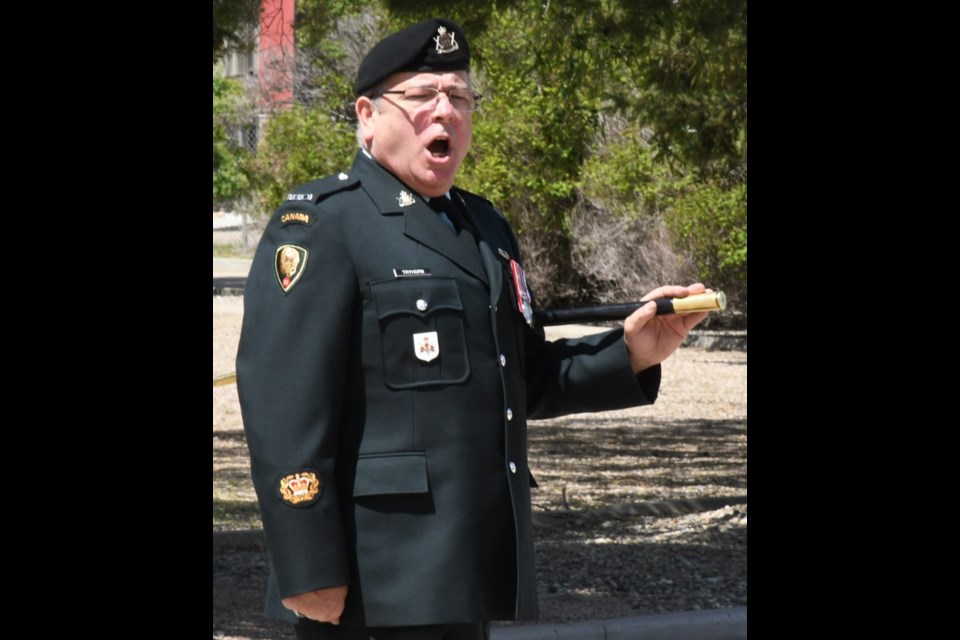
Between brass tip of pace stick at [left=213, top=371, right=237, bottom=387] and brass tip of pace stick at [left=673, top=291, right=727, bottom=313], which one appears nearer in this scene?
brass tip of pace stick at [left=673, top=291, right=727, bottom=313]

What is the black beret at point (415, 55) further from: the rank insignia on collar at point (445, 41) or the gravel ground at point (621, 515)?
the gravel ground at point (621, 515)

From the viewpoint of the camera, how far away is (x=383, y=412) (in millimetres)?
3240

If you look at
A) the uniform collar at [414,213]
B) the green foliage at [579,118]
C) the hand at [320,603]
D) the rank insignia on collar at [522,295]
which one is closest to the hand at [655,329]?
the rank insignia on collar at [522,295]

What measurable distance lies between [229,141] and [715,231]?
13.4 m

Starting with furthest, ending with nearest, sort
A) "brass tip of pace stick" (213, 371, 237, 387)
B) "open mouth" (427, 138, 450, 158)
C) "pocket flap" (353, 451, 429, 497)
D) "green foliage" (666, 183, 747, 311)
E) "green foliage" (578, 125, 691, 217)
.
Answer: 1. "green foliage" (578, 125, 691, 217)
2. "green foliage" (666, 183, 747, 311)
3. "brass tip of pace stick" (213, 371, 237, 387)
4. "open mouth" (427, 138, 450, 158)
5. "pocket flap" (353, 451, 429, 497)

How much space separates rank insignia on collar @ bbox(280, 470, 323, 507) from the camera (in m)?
3.11

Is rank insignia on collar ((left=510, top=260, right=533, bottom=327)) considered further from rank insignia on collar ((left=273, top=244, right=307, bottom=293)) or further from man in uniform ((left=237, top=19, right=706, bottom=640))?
rank insignia on collar ((left=273, top=244, right=307, bottom=293))

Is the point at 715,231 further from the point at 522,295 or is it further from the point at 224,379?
the point at 522,295

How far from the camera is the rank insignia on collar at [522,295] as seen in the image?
11.4 feet

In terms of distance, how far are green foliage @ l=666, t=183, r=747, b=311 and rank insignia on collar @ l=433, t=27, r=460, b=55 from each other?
1510 cm

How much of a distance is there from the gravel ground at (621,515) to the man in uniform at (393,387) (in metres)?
3.10

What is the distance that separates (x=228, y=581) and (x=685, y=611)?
7.13ft

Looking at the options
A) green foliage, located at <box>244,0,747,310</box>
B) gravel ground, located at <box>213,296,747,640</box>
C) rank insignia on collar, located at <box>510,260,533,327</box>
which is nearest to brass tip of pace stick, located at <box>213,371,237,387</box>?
gravel ground, located at <box>213,296,747,640</box>

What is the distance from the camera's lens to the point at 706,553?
7742 millimetres
